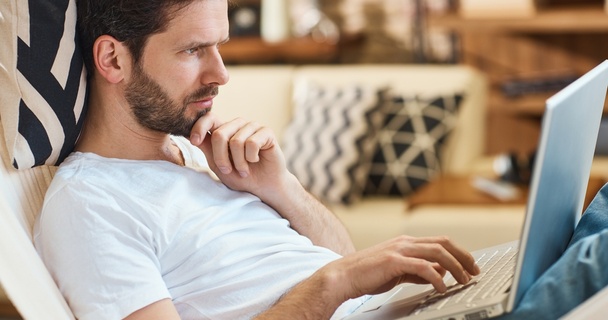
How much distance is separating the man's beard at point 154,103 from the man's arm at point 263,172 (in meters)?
0.04

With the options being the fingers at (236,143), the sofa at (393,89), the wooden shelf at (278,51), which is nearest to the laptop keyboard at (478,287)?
the fingers at (236,143)

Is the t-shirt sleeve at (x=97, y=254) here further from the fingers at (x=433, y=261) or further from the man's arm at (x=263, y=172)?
the fingers at (x=433, y=261)

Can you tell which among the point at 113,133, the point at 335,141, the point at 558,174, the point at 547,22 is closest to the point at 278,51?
the point at 335,141

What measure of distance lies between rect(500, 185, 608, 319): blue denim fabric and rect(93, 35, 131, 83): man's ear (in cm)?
68

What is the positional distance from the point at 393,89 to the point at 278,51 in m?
0.81

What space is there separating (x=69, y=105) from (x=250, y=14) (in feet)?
10.8

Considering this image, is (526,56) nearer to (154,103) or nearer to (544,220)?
(154,103)

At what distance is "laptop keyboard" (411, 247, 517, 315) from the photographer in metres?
1.22

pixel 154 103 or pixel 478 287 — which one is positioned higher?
pixel 154 103

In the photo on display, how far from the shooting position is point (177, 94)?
149cm

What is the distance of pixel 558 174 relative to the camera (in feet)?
3.93

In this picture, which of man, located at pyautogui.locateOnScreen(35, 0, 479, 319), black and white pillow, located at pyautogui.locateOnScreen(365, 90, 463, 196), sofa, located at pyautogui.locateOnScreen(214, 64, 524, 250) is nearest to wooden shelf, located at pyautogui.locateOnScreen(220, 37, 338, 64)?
sofa, located at pyautogui.locateOnScreen(214, 64, 524, 250)

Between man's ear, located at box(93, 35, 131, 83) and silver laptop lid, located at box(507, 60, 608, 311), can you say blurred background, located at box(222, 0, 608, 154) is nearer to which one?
silver laptop lid, located at box(507, 60, 608, 311)

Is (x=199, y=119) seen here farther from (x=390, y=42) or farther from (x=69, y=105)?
(x=390, y=42)
